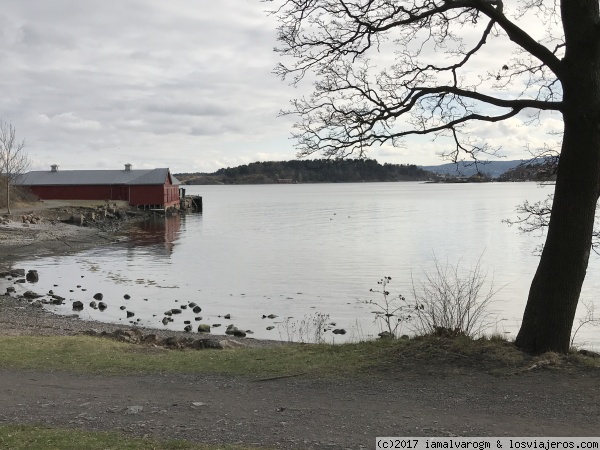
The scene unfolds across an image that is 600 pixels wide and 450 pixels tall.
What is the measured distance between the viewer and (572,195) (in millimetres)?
8383

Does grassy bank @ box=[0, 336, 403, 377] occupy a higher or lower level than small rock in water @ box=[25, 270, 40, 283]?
higher

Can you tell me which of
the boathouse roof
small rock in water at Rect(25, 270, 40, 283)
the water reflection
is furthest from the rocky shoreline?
the boathouse roof

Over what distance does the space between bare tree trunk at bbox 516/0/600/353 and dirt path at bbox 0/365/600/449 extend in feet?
3.24

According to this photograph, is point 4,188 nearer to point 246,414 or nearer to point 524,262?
point 524,262

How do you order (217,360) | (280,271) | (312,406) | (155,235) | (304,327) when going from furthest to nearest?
(155,235) < (280,271) < (304,327) < (217,360) < (312,406)

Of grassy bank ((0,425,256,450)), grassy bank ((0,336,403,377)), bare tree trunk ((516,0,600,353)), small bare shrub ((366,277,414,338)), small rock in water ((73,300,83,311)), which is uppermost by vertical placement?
bare tree trunk ((516,0,600,353))

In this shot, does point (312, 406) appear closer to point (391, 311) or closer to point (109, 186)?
point (391, 311)

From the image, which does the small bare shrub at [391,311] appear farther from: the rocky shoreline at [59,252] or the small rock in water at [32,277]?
the small rock in water at [32,277]

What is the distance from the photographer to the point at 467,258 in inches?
1420

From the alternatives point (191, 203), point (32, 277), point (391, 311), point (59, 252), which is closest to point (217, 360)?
point (391, 311)

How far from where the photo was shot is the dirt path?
6.22m

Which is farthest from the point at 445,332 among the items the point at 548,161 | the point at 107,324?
the point at 107,324

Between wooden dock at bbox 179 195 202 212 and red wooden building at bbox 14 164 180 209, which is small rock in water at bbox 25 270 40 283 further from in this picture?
wooden dock at bbox 179 195 202 212

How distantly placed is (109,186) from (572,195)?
262 feet
